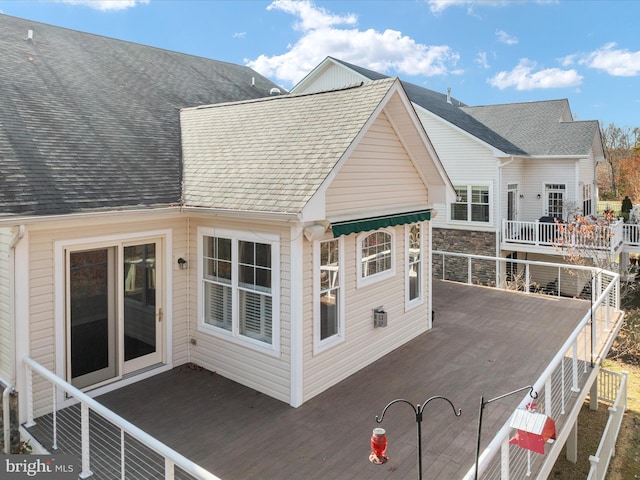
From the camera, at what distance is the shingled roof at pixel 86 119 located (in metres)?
6.89

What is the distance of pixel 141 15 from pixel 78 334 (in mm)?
14911

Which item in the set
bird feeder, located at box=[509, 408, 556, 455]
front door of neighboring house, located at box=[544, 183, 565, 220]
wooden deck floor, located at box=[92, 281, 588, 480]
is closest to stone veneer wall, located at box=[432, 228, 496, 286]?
front door of neighboring house, located at box=[544, 183, 565, 220]

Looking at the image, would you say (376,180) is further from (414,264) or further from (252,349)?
(252,349)

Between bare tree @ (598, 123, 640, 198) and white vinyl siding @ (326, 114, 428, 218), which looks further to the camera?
bare tree @ (598, 123, 640, 198)

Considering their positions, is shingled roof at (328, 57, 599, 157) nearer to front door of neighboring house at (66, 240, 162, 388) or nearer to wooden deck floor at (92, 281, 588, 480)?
wooden deck floor at (92, 281, 588, 480)

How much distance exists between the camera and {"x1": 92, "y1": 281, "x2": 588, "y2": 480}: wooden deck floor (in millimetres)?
5680

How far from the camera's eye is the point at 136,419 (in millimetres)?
6645

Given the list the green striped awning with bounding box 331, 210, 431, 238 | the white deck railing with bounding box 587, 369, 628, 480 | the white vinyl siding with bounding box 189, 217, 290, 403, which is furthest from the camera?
the white deck railing with bounding box 587, 369, 628, 480

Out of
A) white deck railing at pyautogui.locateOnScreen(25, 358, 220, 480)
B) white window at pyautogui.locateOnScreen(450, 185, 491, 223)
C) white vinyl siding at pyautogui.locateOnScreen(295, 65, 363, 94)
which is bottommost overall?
white deck railing at pyautogui.locateOnScreen(25, 358, 220, 480)

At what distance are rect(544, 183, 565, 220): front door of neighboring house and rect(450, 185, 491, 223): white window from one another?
3571 millimetres

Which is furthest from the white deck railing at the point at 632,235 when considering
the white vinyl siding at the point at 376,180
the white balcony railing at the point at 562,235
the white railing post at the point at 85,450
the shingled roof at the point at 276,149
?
the white railing post at the point at 85,450

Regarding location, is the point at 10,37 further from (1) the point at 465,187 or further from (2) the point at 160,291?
(1) the point at 465,187

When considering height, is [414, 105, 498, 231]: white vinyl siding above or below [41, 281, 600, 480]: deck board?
above

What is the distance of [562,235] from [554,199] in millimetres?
4342
